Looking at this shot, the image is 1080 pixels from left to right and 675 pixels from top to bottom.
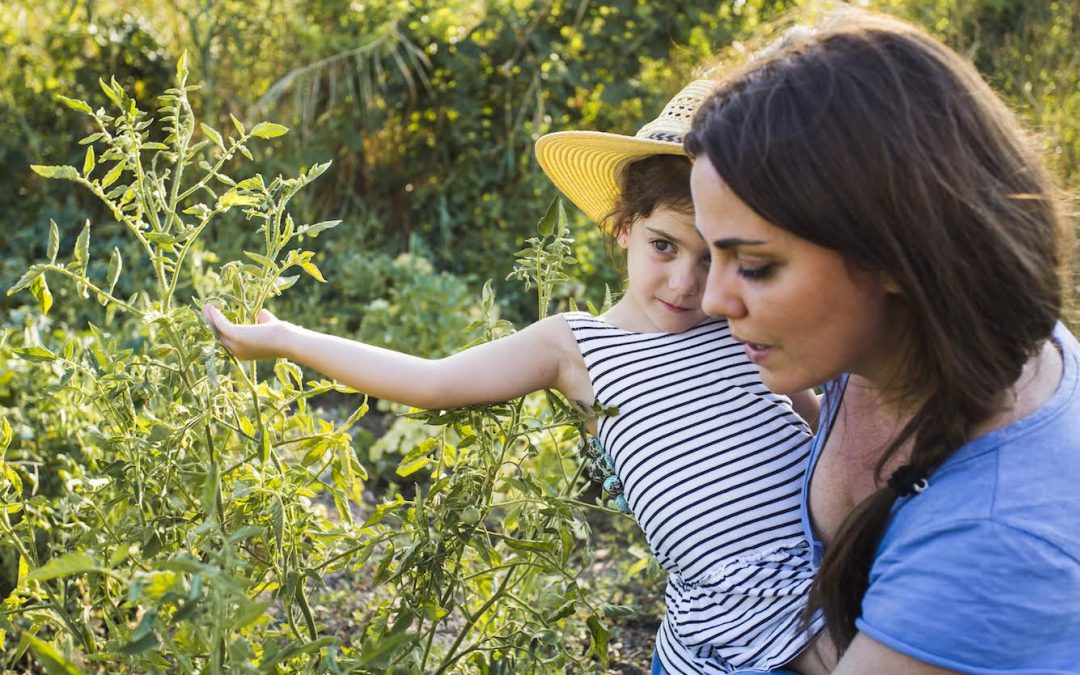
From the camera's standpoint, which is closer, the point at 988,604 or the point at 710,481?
the point at 988,604

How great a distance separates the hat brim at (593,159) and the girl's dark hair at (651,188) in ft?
0.06

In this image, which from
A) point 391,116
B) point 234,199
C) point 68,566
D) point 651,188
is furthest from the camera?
point 391,116

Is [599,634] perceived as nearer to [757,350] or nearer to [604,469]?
[604,469]

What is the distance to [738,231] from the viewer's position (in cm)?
133

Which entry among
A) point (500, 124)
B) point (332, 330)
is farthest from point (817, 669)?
point (500, 124)

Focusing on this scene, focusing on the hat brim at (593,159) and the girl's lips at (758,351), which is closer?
the girl's lips at (758,351)

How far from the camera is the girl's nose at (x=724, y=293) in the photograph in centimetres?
138

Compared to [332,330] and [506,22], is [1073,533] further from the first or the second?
[506,22]

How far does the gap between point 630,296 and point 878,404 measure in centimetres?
45

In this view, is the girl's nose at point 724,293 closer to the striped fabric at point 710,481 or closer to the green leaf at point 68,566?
the striped fabric at point 710,481

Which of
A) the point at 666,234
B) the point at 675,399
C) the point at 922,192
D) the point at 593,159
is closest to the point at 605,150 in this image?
the point at 593,159

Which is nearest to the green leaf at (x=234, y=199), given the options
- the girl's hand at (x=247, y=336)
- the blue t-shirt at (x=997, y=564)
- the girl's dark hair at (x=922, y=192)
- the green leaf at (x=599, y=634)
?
the girl's hand at (x=247, y=336)

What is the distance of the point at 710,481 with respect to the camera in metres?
1.68

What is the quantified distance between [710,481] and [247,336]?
71 cm
